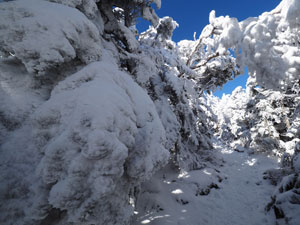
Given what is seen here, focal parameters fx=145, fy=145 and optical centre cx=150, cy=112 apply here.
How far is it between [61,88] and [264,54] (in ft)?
14.0

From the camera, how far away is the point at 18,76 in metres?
2.74

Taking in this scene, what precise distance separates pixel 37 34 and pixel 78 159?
7.40ft

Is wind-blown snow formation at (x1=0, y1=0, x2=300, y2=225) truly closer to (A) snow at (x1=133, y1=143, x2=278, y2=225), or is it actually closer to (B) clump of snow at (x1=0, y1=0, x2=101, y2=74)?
(B) clump of snow at (x1=0, y1=0, x2=101, y2=74)

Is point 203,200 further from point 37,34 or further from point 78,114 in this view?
point 37,34

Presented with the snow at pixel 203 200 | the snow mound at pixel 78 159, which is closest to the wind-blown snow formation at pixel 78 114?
the snow mound at pixel 78 159

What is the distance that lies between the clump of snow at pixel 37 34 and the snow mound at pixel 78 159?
1.64ft

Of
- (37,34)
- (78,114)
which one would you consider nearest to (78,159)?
(78,114)

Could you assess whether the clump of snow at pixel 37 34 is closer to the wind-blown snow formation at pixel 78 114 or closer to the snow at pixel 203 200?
the wind-blown snow formation at pixel 78 114

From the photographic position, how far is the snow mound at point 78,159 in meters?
1.81

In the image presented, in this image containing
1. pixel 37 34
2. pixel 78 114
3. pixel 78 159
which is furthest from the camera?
pixel 37 34

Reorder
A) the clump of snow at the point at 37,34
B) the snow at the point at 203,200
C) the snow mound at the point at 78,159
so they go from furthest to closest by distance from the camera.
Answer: the snow at the point at 203,200, the clump of snow at the point at 37,34, the snow mound at the point at 78,159

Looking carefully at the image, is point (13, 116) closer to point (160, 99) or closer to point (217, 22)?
point (160, 99)

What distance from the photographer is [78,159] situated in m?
1.83

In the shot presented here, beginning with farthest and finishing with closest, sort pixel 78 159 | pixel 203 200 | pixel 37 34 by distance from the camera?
pixel 203 200 → pixel 37 34 → pixel 78 159
